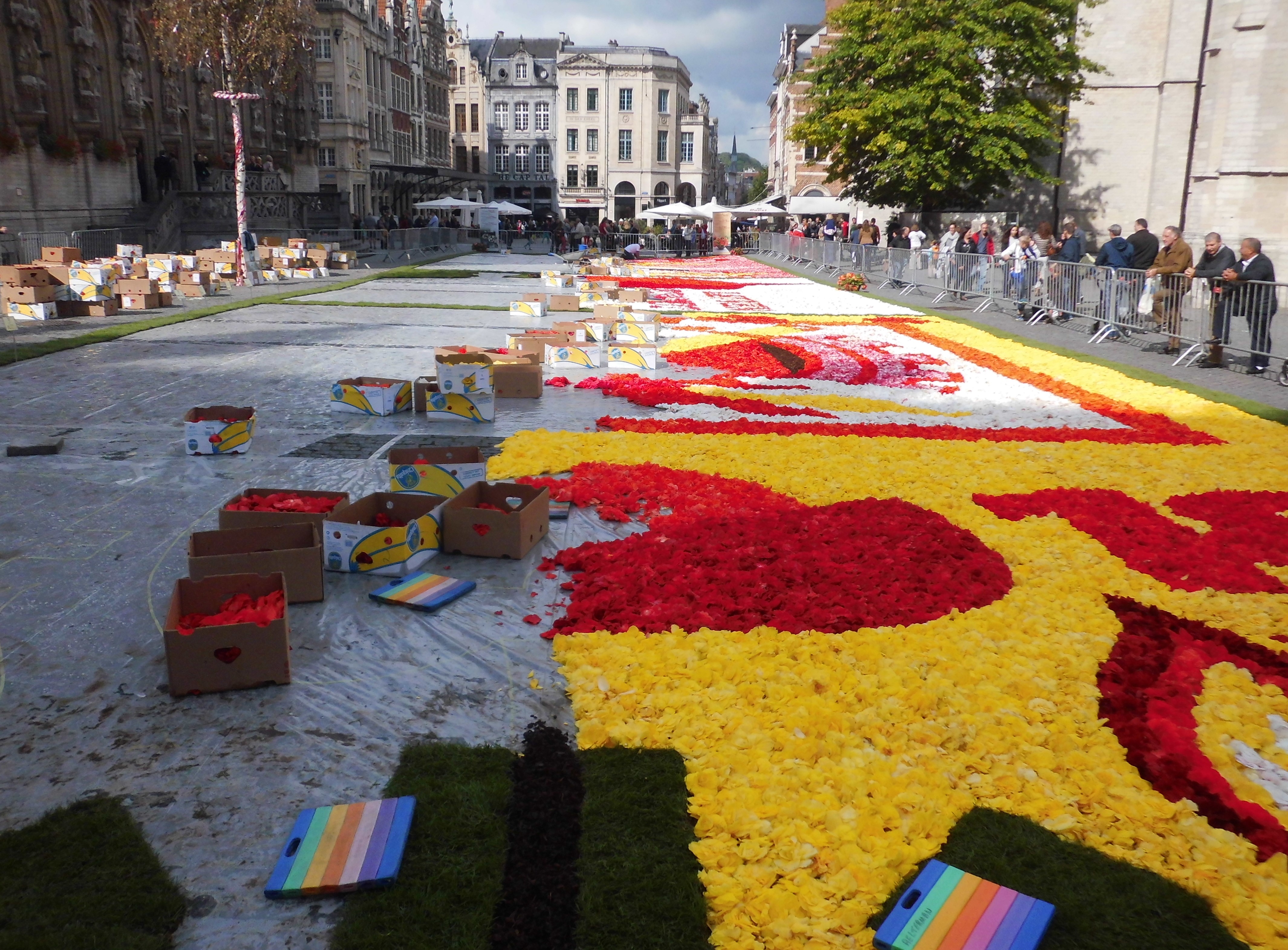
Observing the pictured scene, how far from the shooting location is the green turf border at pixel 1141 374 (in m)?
11.2

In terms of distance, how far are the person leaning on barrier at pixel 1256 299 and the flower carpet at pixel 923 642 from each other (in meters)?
3.94

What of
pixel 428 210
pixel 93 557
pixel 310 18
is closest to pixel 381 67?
pixel 428 210

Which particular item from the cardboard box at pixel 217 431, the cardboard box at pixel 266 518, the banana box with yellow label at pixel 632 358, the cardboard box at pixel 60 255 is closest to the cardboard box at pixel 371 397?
the cardboard box at pixel 217 431

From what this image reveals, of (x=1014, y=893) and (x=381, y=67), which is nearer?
(x=1014, y=893)

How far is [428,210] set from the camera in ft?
236

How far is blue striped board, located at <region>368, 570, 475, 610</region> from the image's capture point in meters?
5.32

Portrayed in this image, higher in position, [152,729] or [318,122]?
[318,122]

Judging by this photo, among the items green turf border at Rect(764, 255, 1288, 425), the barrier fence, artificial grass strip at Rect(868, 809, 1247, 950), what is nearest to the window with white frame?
the barrier fence

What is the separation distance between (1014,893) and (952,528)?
3791 millimetres

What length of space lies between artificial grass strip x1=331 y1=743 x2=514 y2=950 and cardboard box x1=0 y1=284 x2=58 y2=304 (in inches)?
664

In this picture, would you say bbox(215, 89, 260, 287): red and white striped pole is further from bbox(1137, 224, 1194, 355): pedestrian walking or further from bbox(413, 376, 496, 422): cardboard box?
bbox(1137, 224, 1194, 355): pedestrian walking

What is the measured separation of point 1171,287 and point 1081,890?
47.3ft

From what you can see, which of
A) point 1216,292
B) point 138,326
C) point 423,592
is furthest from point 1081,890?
point 138,326

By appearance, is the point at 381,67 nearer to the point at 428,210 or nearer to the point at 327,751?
the point at 428,210
